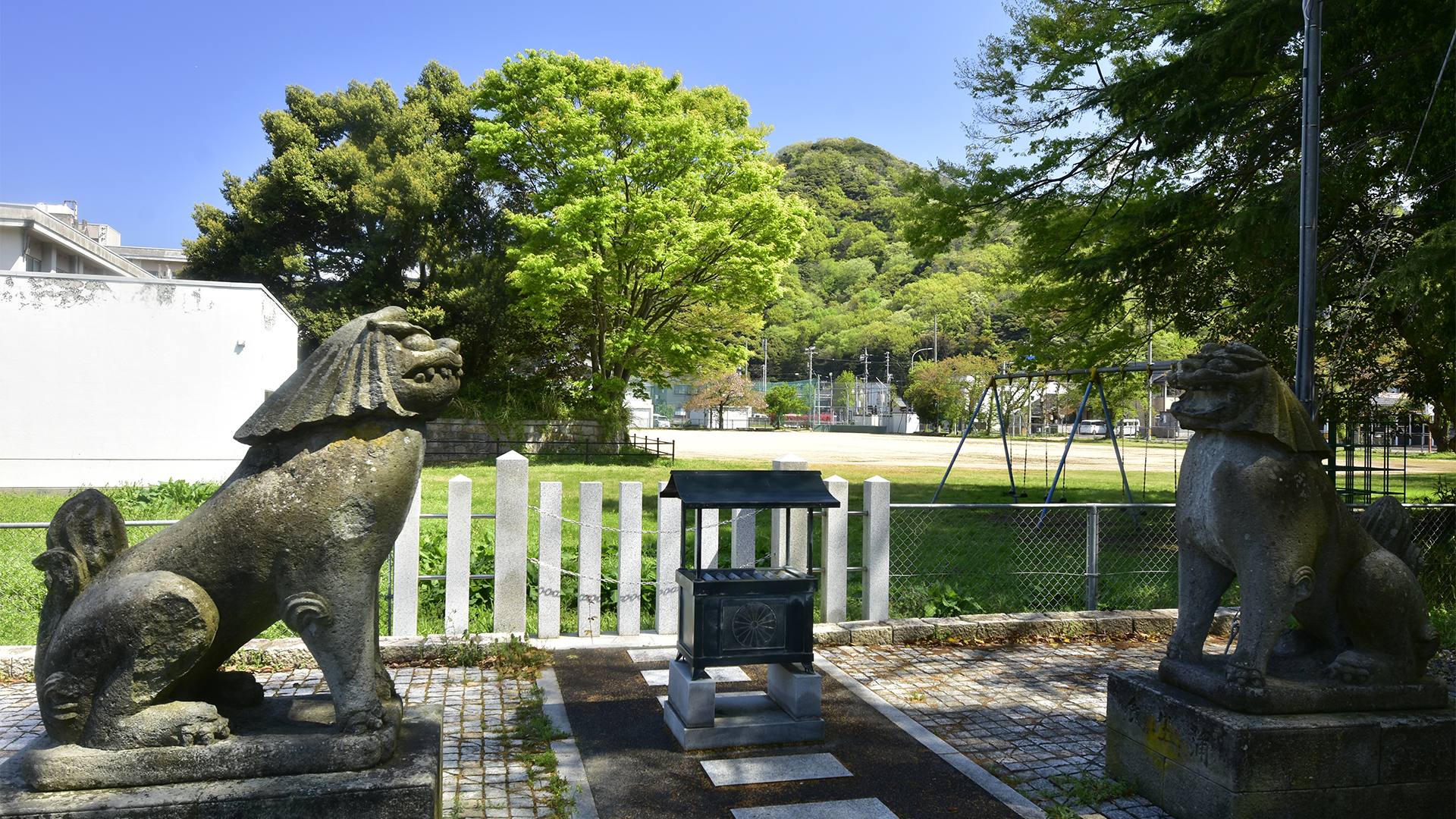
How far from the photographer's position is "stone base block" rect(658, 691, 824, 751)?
16.0 feet

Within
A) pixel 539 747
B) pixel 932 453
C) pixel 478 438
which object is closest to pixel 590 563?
pixel 539 747

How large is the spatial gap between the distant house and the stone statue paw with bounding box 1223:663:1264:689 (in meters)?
16.9

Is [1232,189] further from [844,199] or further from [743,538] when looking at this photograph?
[844,199]

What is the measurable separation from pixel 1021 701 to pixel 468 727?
12.0ft

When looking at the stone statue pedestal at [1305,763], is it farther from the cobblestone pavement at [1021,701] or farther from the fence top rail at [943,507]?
the fence top rail at [943,507]

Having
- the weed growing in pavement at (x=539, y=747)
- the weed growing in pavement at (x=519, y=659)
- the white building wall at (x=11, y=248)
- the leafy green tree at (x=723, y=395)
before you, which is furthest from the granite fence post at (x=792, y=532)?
the leafy green tree at (x=723, y=395)

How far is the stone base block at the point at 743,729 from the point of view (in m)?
4.88

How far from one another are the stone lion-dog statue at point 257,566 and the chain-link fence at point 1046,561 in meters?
4.82

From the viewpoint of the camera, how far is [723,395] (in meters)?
68.4

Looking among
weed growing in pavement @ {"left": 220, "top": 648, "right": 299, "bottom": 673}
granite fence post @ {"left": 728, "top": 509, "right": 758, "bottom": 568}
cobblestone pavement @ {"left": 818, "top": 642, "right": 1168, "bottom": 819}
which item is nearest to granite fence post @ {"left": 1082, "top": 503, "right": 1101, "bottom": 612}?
cobblestone pavement @ {"left": 818, "top": 642, "right": 1168, "bottom": 819}

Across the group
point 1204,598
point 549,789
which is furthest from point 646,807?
point 1204,598

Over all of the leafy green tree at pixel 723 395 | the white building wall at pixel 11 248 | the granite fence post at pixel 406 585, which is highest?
the white building wall at pixel 11 248

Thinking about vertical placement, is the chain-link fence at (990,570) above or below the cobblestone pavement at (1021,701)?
above

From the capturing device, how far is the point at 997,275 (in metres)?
16.1
